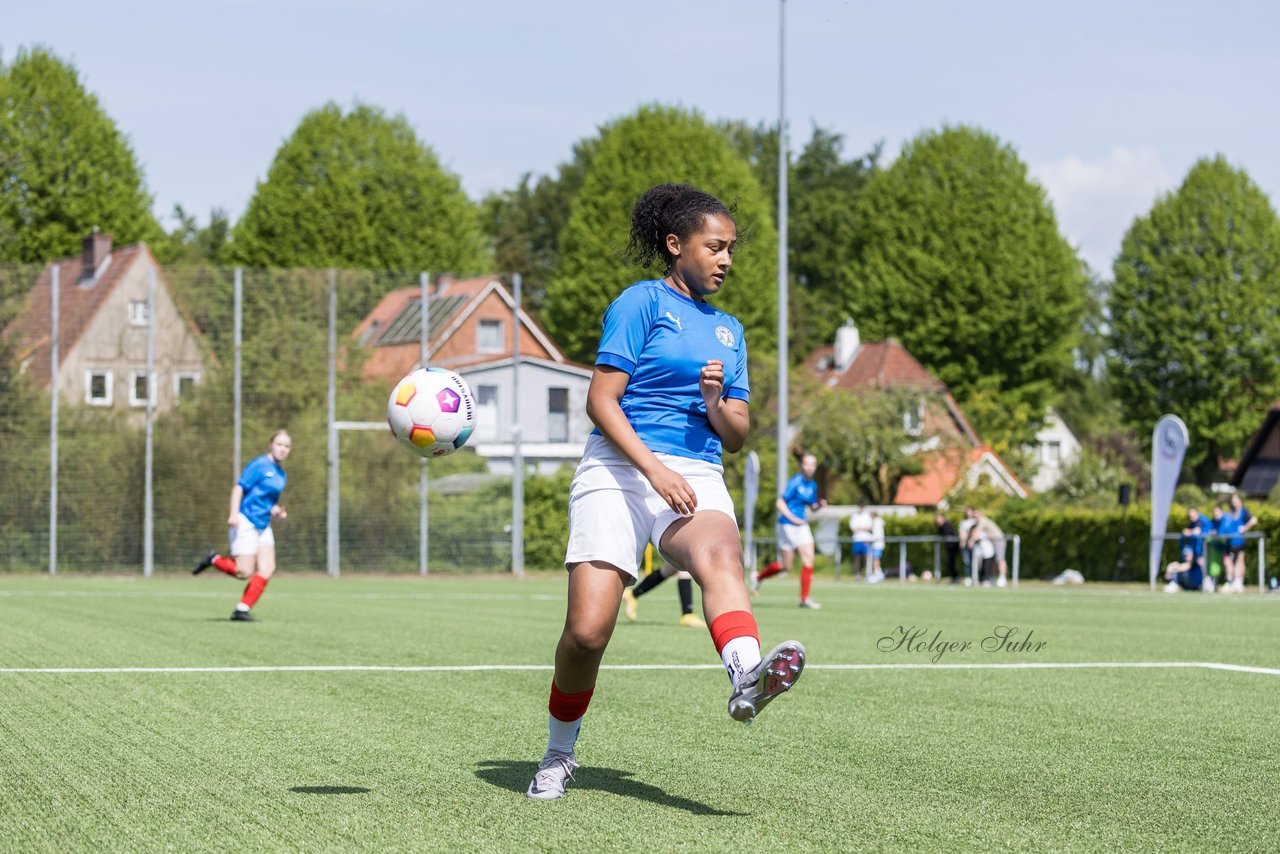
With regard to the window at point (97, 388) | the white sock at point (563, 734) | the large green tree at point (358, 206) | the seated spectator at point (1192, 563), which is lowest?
the seated spectator at point (1192, 563)

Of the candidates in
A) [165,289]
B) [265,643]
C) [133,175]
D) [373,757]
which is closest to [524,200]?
[133,175]

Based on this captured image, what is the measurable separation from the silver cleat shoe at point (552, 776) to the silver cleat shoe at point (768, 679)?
2.83 feet

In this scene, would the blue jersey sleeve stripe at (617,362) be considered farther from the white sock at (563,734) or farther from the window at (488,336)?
the window at (488,336)

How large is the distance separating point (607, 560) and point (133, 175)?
55223 mm

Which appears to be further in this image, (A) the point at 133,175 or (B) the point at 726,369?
(A) the point at 133,175

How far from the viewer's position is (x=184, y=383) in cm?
3553

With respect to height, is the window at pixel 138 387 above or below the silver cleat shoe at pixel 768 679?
above

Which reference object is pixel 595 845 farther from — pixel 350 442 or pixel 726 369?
pixel 350 442

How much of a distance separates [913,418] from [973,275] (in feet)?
22.9

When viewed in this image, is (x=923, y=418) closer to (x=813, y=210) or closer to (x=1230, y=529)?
(x=813, y=210)

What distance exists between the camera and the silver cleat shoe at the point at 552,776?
5.38 m

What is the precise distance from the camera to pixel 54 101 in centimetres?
5584

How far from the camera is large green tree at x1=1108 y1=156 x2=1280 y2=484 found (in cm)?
6006

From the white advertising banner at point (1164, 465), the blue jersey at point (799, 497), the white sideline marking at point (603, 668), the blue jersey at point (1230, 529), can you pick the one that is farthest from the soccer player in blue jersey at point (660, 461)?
Answer: the blue jersey at point (1230, 529)
